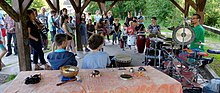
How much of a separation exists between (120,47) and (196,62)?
168 inches

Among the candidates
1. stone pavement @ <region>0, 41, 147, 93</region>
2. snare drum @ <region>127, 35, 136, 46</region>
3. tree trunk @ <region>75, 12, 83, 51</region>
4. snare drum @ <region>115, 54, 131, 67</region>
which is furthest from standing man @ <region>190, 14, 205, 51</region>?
tree trunk @ <region>75, 12, 83, 51</region>

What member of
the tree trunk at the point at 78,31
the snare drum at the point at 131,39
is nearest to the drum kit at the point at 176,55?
the snare drum at the point at 131,39

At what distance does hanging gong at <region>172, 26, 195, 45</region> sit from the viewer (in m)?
3.85

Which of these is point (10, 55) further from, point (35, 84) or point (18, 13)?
point (35, 84)

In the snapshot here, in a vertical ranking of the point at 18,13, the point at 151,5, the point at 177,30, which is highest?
the point at 151,5

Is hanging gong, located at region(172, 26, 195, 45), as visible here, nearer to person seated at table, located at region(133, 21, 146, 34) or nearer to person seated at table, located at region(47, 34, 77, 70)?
person seated at table, located at region(47, 34, 77, 70)

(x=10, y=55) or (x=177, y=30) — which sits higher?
(x=177, y=30)

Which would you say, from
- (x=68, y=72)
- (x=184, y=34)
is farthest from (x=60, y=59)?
(x=184, y=34)

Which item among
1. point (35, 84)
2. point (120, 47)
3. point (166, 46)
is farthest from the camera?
point (120, 47)

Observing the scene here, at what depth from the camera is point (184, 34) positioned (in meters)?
3.88

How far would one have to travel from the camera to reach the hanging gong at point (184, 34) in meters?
3.85

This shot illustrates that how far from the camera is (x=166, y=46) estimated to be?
4.96 meters

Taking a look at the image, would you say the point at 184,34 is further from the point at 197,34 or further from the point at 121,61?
the point at 121,61

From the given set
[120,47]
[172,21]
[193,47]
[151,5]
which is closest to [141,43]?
[120,47]
